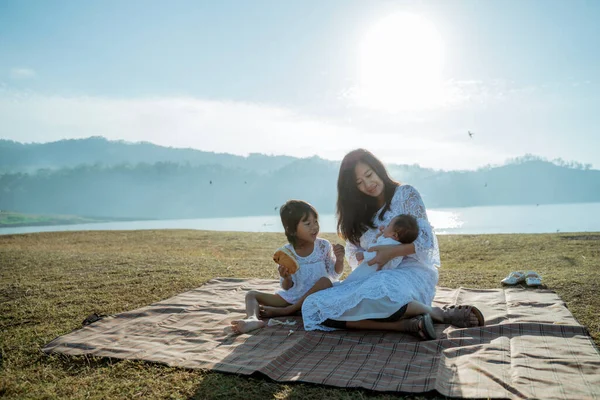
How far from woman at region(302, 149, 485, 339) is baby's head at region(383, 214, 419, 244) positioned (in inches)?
2.8

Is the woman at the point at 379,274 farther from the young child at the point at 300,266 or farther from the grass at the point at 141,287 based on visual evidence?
the grass at the point at 141,287

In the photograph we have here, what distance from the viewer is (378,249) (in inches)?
142

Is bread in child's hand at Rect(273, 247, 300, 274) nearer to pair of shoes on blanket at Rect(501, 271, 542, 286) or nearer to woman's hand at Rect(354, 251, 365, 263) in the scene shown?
woman's hand at Rect(354, 251, 365, 263)

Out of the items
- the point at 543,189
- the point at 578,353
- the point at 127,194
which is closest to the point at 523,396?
the point at 578,353

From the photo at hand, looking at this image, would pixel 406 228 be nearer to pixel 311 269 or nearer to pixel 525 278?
pixel 311 269

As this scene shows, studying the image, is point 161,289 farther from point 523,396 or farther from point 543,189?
point 543,189

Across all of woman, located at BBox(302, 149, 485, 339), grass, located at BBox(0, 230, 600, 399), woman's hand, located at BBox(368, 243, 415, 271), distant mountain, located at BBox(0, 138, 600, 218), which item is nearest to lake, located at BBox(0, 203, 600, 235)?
grass, located at BBox(0, 230, 600, 399)

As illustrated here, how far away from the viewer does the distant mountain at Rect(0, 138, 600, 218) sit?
11012cm

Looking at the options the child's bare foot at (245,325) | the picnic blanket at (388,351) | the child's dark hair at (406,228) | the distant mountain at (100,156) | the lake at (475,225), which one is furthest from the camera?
the distant mountain at (100,156)

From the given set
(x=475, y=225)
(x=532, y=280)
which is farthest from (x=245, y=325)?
(x=475, y=225)

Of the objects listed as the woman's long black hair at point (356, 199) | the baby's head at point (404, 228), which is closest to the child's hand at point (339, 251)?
the woman's long black hair at point (356, 199)

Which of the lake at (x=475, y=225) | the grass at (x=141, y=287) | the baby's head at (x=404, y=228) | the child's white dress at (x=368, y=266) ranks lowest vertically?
the lake at (x=475, y=225)

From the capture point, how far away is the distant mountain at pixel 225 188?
110125mm

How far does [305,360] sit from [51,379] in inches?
68.5
